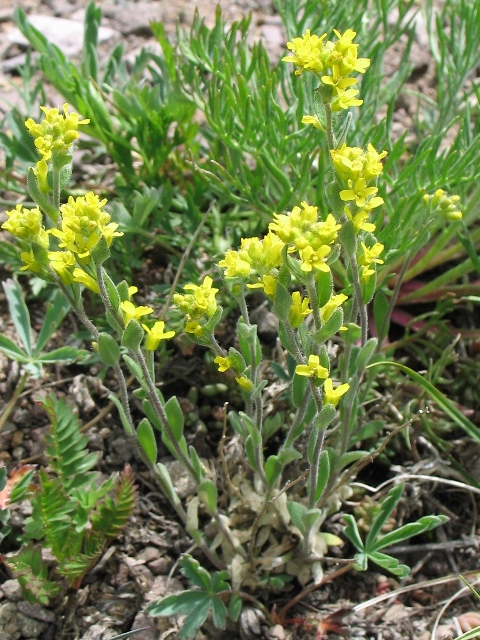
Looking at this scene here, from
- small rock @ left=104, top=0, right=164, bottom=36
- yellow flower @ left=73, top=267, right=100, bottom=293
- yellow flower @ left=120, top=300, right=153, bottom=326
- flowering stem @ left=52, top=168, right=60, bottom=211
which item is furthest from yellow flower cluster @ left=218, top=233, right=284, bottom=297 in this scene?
small rock @ left=104, top=0, right=164, bottom=36

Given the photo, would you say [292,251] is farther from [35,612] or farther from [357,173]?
[35,612]

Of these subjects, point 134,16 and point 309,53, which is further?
point 134,16

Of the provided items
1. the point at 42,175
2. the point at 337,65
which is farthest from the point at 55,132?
the point at 337,65

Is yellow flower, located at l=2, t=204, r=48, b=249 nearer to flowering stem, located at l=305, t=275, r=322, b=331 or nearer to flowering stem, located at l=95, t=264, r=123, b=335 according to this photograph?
flowering stem, located at l=95, t=264, r=123, b=335

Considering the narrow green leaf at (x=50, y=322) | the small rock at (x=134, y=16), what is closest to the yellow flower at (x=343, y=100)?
the narrow green leaf at (x=50, y=322)

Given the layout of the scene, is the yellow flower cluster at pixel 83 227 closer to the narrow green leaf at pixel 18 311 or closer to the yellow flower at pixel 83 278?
the yellow flower at pixel 83 278

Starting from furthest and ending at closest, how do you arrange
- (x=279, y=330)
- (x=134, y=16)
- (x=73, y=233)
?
1. (x=134, y=16)
2. (x=279, y=330)
3. (x=73, y=233)

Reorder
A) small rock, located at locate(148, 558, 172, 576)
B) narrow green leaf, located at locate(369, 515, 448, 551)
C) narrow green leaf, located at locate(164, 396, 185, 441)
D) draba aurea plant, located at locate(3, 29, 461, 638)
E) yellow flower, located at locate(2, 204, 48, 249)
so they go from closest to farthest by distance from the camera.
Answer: draba aurea plant, located at locate(3, 29, 461, 638) → yellow flower, located at locate(2, 204, 48, 249) → narrow green leaf, located at locate(164, 396, 185, 441) → narrow green leaf, located at locate(369, 515, 448, 551) → small rock, located at locate(148, 558, 172, 576)
